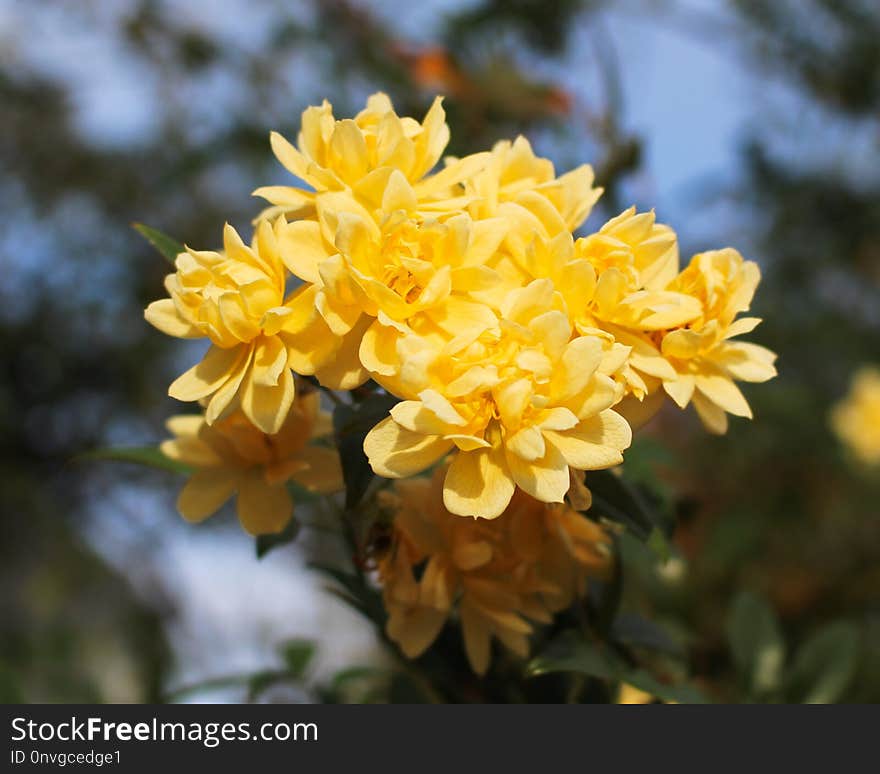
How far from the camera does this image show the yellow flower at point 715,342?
51 cm

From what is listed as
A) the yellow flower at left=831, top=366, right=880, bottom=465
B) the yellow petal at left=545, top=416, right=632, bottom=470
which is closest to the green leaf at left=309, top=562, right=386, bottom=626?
the yellow petal at left=545, top=416, right=632, bottom=470

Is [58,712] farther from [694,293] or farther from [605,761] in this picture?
[694,293]

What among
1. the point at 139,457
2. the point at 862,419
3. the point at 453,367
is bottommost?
the point at 453,367

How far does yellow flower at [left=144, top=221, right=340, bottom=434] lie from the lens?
48 centimetres

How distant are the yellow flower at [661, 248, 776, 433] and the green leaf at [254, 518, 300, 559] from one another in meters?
0.31

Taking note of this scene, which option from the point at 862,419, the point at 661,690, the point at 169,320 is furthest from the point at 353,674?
the point at 862,419

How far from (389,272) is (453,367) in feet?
0.22

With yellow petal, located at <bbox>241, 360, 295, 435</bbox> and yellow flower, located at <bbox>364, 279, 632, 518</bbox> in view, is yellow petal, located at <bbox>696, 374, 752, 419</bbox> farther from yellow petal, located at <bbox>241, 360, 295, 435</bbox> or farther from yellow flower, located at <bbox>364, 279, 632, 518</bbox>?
yellow petal, located at <bbox>241, 360, 295, 435</bbox>

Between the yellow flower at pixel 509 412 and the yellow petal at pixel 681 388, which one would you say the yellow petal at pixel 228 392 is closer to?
the yellow flower at pixel 509 412

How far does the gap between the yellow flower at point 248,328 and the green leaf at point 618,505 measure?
196 millimetres

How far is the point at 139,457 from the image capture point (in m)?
0.67

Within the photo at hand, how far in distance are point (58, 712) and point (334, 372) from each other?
14.2 inches

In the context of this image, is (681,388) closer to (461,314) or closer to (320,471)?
(461,314)

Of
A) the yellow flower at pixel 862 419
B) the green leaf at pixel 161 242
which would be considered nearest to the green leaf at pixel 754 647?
the green leaf at pixel 161 242
